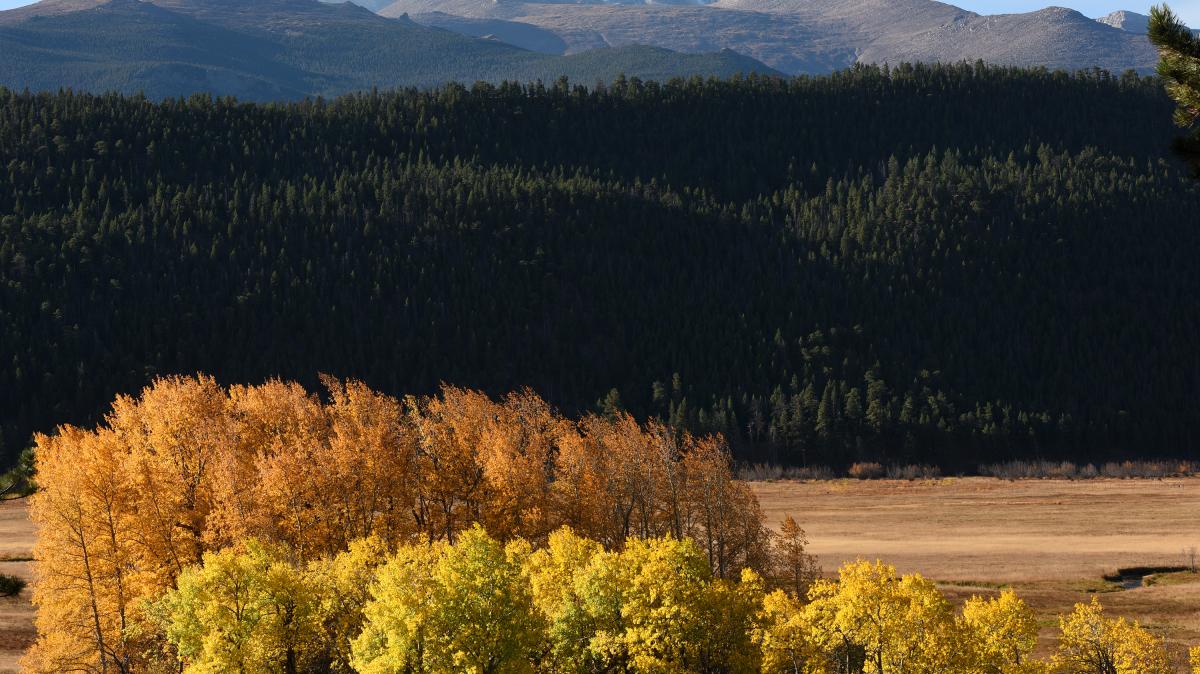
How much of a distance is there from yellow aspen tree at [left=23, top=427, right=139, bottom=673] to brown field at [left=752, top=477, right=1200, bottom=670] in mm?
61168

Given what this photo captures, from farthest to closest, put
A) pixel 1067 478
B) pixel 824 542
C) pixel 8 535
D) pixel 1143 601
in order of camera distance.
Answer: pixel 1067 478
pixel 8 535
pixel 824 542
pixel 1143 601

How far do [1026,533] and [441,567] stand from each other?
303 feet

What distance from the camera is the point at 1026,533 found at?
134750 mm

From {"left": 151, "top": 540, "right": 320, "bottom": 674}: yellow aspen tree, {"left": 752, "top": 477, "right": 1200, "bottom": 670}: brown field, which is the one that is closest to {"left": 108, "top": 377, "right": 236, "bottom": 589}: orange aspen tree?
{"left": 151, "top": 540, "right": 320, "bottom": 674}: yellow aspen tree

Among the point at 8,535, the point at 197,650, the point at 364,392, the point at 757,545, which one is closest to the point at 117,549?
the point at 197,650

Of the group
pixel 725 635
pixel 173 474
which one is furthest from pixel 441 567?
pixel 173 474

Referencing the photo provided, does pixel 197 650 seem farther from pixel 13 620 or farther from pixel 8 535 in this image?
pixel 8 535

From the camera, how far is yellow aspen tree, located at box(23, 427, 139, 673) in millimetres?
76812

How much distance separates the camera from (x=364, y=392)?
103438 millimetres

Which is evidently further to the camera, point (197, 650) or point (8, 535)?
point (8, 535)

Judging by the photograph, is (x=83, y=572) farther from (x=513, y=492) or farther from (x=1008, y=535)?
(x=1008, y=535)

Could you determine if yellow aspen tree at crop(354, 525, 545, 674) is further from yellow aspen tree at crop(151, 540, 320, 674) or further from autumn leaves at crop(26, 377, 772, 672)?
autumn leaves at crop(26, 377, 772, 672)

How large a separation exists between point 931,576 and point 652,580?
50676 mm

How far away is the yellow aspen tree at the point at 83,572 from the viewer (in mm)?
76812
